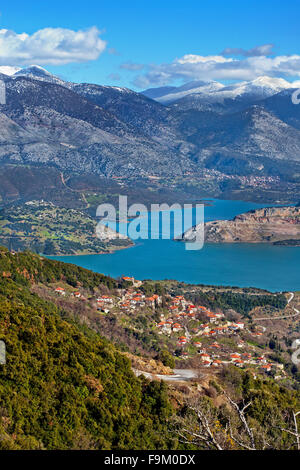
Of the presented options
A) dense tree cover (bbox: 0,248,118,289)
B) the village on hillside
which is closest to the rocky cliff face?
the village on hillside

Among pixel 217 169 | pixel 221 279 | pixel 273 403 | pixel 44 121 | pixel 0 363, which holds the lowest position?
pixel 221 279

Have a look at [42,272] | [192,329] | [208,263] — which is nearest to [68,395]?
[42,272]

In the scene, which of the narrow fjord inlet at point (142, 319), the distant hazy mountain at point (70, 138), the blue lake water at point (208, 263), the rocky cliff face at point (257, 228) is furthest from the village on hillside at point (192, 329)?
the distant hazy mountain at point (70, 138)

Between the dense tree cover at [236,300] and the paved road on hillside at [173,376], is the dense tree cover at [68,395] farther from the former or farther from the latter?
the dense tree cover at [236,300]

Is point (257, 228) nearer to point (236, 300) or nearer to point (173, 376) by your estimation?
point (236, 300)

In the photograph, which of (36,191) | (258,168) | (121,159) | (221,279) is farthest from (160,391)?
(258,168)

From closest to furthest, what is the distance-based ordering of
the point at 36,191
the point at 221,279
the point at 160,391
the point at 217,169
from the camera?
the point at 160,391, the point at 221,279, the point at 36,191, the point at 217,169

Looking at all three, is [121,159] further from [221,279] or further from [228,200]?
[221,279]
